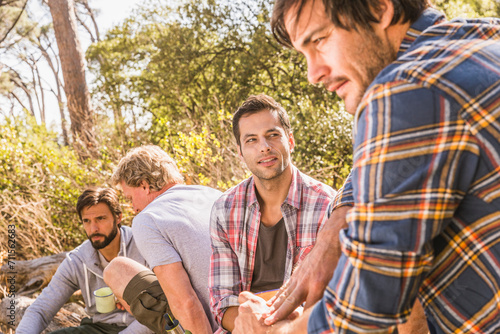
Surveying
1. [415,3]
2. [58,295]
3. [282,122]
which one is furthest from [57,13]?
[415,3]

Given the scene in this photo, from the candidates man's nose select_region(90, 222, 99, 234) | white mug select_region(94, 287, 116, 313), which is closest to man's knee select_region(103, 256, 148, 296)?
white mug select_region(94, 287, 116, 313)

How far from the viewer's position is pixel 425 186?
2.79 feet

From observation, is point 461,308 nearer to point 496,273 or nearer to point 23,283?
point 496,273

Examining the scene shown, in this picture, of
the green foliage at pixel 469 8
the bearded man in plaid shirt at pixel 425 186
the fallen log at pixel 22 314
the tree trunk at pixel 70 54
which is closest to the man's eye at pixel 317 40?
the bearded man in plaid shirt at pixel 425 186

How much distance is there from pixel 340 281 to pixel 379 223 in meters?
0.15

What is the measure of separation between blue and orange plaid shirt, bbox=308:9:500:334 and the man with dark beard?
10.9ft

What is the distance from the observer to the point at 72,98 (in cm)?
966

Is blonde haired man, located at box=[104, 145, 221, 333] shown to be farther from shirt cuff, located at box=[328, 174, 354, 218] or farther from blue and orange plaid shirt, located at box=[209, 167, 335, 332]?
shirt cuff, located at box=[328, 174, 354, 218]

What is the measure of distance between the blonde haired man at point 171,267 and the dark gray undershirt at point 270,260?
0.32 m

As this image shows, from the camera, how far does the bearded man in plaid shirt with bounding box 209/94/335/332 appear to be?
2.63 m

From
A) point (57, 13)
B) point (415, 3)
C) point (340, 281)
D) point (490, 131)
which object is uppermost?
point (57, 13)

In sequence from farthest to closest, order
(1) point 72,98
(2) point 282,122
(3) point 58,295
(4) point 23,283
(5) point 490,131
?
1. (1) point 72,98
2. (4) point 23,283
3. (3) point 58,295
4. (2) point 282,122
5. (5) point 490,131

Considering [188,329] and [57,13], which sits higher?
[57,13]

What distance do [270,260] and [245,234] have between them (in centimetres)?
21
